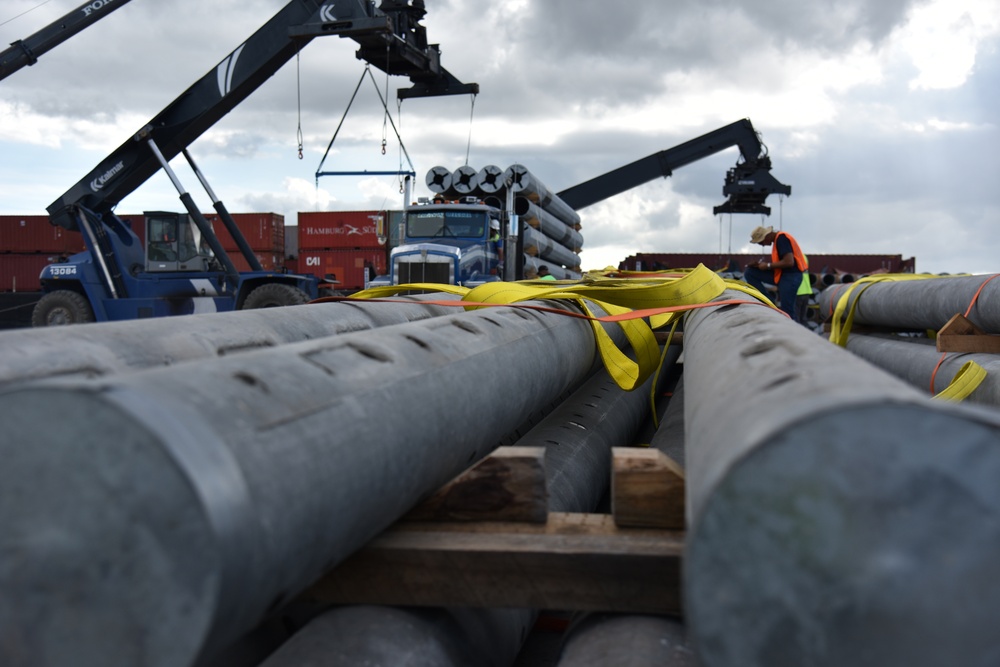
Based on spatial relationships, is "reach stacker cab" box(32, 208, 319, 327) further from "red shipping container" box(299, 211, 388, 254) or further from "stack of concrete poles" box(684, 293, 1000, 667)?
"red shipping container" box(299, 211, 388, 254)

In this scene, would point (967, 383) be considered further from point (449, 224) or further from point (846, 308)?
point (449, 224)

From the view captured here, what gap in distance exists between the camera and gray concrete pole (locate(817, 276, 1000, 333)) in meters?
5.31

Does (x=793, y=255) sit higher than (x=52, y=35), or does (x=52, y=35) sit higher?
(x=52, y=35)

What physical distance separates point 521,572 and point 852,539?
0.83m

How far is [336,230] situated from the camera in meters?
28.1

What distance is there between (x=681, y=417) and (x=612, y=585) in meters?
2.56

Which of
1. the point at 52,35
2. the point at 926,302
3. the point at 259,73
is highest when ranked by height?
the point at 52,35

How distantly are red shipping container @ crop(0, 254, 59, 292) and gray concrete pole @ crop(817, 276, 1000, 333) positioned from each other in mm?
27633

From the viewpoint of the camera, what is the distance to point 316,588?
191 cm

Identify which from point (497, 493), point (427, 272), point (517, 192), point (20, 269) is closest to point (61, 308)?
point (427, 272)

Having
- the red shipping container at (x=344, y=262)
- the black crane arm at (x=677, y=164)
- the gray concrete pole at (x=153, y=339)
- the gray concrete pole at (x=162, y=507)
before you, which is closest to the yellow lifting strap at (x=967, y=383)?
the gray concrete pole at (x=153, y=339)

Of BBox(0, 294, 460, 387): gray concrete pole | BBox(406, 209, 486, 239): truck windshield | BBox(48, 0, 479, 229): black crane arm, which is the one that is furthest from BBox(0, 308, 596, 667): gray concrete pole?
BBox(48, 0, 479, 229): black crane arm

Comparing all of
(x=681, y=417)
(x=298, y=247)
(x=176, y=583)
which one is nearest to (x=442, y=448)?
(x=176, y=583)

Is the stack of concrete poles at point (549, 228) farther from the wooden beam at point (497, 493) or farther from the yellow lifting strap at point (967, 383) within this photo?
the wooden beam at point (497, 493)
